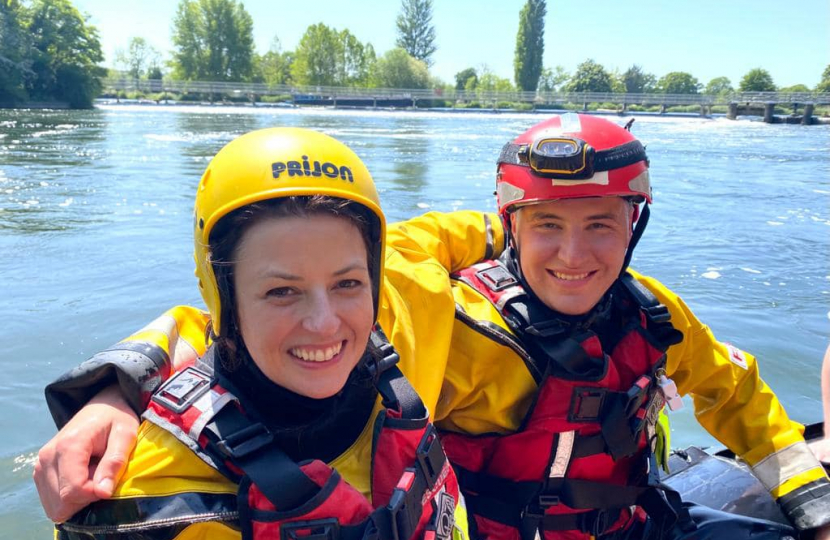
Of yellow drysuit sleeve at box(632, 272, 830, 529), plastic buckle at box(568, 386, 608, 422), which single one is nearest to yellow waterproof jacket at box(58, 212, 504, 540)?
plastic buckle at box(568, 386, 608, 422)

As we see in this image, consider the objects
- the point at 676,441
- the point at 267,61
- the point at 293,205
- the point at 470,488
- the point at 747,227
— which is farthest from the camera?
the point at 267,61

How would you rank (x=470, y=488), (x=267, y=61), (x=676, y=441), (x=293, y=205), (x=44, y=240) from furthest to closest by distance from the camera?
(x=267, y=61)
(x=44, y=240)
(x=676, y=441)
(x=470, y=488)
(x=293, y=205)

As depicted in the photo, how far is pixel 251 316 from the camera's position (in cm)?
156

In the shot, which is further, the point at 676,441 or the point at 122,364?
the point at 676,441

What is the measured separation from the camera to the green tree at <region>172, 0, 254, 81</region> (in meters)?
75.9

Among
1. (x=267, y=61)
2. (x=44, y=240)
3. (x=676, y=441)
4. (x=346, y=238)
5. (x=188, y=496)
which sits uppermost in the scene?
(x=267, y=61)

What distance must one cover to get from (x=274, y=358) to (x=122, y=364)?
41 cm

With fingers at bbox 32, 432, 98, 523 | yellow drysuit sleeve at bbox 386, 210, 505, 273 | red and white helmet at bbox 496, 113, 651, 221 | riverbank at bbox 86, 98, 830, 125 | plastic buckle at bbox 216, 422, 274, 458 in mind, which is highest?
riverbank at bbox 86, 98, 830, 125

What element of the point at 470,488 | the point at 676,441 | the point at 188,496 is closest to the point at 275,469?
the point at 188,496

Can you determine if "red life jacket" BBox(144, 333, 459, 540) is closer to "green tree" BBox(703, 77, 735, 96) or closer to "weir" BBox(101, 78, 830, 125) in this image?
"weir" BBox(101, 78, 830, 125)

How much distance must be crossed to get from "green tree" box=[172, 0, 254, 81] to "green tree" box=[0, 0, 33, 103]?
29477 mm

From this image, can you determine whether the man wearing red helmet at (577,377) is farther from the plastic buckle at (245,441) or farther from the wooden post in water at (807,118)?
the wooden post in water at (807,118)

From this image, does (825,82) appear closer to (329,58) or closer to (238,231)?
(329,58)

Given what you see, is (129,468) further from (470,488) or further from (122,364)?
(470,488)
